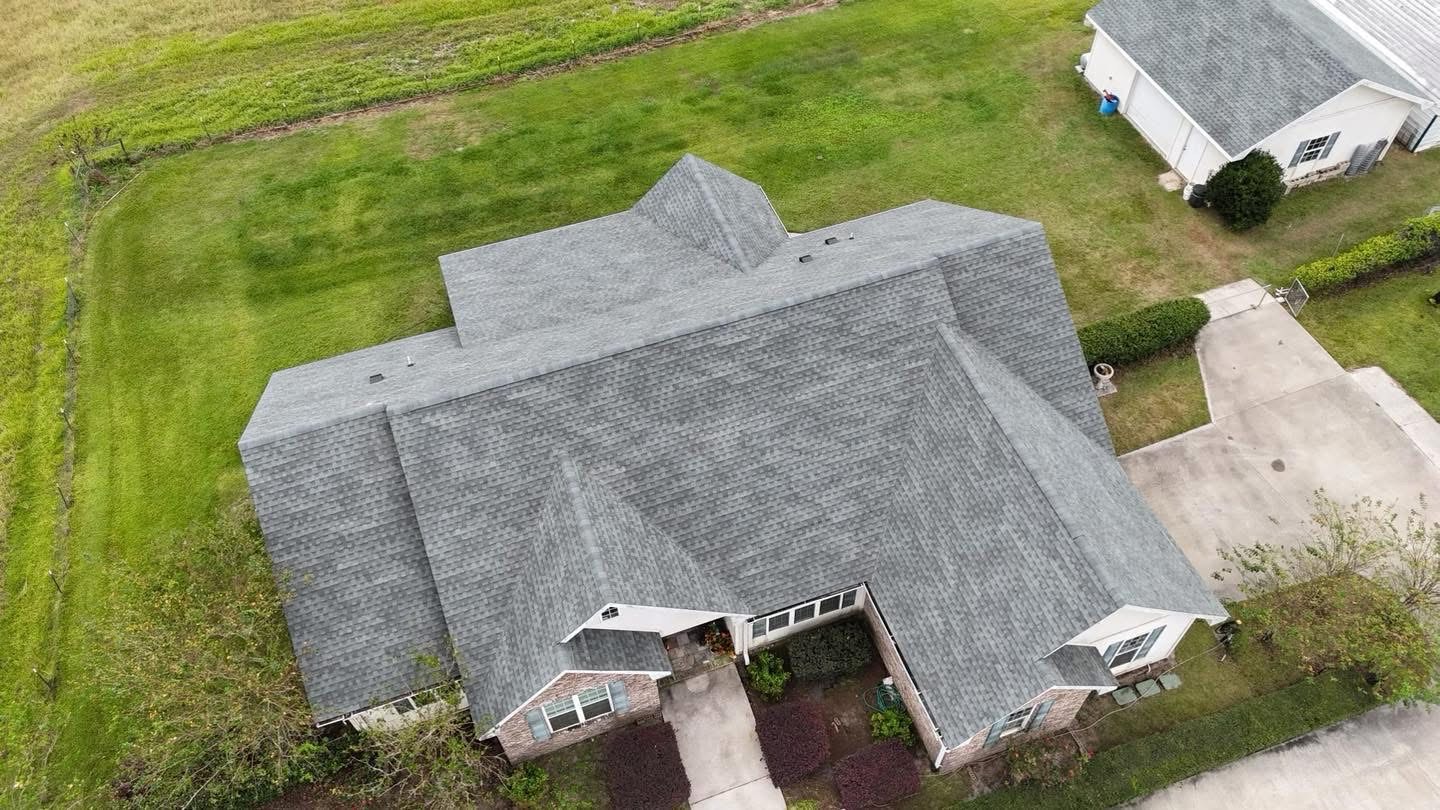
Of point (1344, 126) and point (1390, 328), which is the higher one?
point (1344, 126)

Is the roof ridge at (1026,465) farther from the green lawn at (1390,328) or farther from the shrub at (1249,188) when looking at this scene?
the shrub at (1249,188)

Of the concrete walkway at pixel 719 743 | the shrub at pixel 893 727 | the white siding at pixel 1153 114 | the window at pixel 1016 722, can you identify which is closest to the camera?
the window at pixel 1016 722

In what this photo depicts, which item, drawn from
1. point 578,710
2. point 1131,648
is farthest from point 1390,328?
point 578,710

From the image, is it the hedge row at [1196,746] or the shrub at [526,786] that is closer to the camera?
the hedge row at [1196,746]

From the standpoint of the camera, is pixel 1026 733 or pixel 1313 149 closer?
pixel 1026 733

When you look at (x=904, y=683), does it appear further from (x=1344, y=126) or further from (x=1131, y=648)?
(x=1344, y=126)

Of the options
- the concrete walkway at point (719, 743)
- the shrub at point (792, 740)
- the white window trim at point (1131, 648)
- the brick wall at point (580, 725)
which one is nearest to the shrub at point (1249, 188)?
the white window trim at point (1131, 648)
